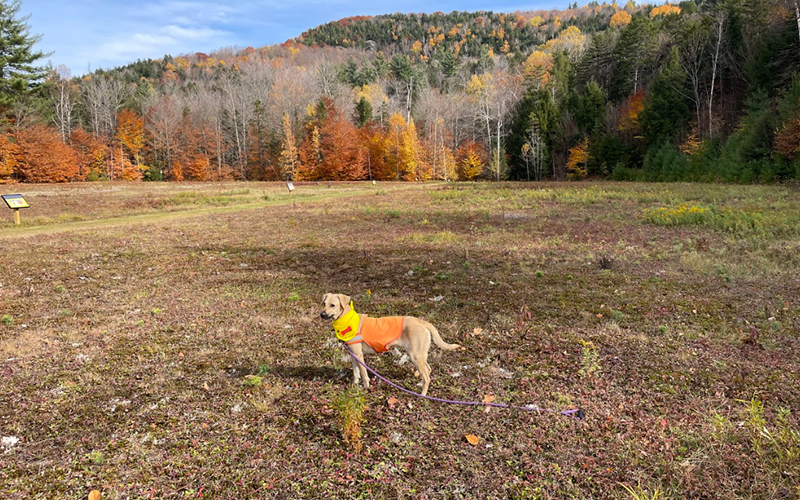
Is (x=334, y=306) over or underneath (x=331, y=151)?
underneath

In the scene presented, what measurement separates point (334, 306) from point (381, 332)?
605 mm

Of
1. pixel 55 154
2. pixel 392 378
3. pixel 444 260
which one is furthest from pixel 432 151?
pixel 392 378

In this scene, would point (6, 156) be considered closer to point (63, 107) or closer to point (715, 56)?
point (63, 107)

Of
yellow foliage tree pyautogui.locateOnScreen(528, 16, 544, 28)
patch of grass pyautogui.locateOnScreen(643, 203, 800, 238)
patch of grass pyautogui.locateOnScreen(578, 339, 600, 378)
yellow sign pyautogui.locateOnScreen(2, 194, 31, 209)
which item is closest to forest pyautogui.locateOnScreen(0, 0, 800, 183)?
patch of grass pyautogui.locateOnScreen(643, 203, 800, 238)

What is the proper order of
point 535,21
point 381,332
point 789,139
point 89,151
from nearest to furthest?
point 381,332, point 789,139, point 89,151, point 535,21

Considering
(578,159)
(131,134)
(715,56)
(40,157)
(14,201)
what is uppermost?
(715,56)

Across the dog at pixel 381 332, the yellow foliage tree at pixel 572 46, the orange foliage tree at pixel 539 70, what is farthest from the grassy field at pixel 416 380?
the yellow foliage tree at pixel 572 46

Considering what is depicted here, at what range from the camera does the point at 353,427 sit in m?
3.96

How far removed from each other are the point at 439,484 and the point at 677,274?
8276 mm

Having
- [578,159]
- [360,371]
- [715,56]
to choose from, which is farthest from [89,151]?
[715,56]

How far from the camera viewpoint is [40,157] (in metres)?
50.9

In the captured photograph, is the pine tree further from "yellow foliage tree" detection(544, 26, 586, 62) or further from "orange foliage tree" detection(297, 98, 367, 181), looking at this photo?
"yellow foliage tree" detection(544, 26, 586, 62)

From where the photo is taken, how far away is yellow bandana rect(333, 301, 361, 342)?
4.58 m

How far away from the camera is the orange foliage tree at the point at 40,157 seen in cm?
4962
